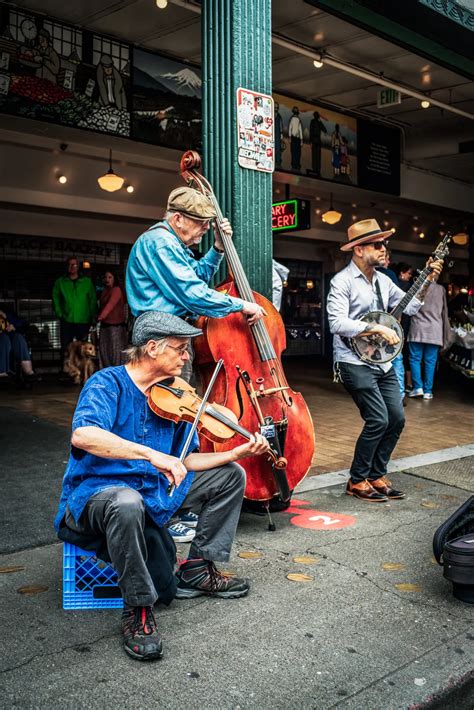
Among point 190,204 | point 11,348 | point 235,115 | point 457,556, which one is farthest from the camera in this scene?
point 11,348

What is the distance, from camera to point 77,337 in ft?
37.7

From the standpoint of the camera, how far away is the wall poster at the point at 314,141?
37.9 ft

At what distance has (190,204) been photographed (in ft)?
12.5

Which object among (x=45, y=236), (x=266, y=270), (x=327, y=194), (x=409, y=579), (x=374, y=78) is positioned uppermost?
(x=374, y=78)

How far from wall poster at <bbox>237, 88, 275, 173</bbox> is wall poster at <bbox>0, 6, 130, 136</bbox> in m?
4.64

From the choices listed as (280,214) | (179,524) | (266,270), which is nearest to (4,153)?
(280,214)

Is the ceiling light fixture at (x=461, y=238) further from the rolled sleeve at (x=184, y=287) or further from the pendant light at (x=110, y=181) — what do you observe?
the rolled sleeve at (x=184, y=287)

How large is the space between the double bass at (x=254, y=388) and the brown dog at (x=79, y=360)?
7343 mm

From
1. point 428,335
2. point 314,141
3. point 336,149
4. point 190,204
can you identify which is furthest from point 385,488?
point 336,149

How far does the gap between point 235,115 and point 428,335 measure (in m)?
6.02

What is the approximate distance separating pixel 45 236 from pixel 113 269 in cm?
166

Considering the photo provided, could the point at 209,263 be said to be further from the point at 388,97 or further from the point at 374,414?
the point at 388,97

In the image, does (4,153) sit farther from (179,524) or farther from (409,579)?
(409,579)

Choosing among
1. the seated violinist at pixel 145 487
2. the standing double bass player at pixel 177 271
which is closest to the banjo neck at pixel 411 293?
the standing double bass player at pixel 177 271
